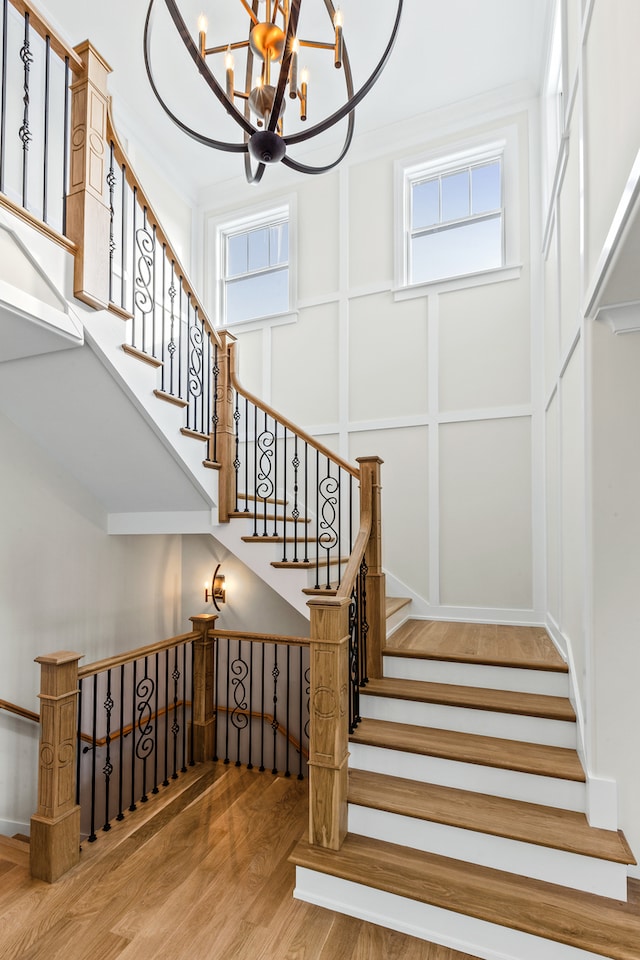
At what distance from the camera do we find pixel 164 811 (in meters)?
3.28

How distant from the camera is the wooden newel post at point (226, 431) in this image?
382cm

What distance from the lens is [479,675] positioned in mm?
3199

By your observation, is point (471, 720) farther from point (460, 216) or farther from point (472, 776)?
point (460, 216)

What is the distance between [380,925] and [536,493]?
317 centimetres

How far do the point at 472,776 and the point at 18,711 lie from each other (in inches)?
114

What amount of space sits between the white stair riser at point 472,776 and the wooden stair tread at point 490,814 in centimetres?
3

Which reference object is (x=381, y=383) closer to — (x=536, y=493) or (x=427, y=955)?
(x=536, y=493)

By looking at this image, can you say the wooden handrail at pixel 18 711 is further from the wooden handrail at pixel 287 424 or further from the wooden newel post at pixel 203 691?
the wooden handrail at pixel 287 424

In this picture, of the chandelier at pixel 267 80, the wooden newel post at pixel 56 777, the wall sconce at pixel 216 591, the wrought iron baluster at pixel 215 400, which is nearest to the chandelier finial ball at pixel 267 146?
the chandelier at pixel 267 80

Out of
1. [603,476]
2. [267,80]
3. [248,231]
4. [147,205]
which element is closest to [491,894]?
[603,476]

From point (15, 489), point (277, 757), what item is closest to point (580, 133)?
point (15, 489)

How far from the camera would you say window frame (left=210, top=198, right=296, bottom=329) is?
218 inches

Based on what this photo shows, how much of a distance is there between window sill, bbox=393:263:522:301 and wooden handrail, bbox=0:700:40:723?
4527mm

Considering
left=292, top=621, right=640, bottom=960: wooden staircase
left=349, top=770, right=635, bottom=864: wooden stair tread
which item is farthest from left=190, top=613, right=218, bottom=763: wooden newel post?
left=349, top=770, right=635, bottom=864: wooden stair tread
